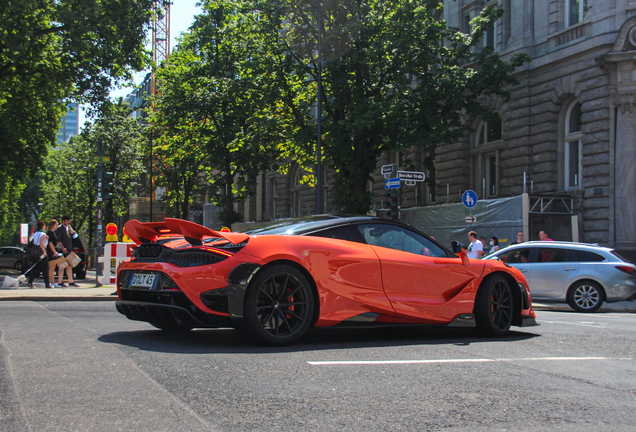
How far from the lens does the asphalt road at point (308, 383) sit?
339 cm

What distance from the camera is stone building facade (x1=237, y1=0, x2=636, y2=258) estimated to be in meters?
21.5

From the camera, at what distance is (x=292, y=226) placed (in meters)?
6.34

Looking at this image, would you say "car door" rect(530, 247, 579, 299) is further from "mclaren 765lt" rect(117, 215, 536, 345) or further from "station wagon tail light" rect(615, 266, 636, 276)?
"mclaren 765lt" rect(117, 215, 536, 345)

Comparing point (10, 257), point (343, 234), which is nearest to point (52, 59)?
point (10, 257)

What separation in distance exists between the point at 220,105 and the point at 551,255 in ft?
73.6

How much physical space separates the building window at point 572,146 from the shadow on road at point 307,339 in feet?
59.0

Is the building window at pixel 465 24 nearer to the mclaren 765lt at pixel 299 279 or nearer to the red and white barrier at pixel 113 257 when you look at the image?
the red and white barrier at pixel 113 257

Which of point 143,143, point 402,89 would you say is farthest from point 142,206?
point 402,89

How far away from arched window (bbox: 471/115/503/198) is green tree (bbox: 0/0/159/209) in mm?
14661

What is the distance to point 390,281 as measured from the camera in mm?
6340

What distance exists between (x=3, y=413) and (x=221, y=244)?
→ 2574 mm

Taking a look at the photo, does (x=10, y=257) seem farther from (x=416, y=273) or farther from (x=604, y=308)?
(x=416, y=273)

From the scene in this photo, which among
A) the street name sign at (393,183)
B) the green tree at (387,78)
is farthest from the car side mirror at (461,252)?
the green tree at (387,78)

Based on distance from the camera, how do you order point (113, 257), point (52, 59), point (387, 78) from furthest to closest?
point (52, 59), point (387, 78), point (113, 257)
